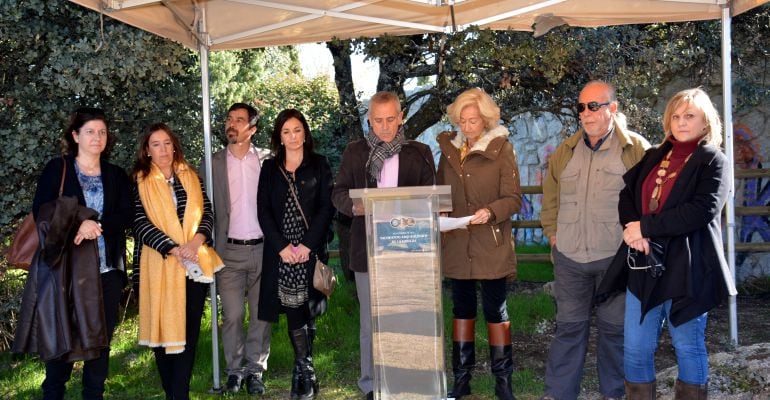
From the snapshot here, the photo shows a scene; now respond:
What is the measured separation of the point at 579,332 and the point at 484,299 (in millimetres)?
597

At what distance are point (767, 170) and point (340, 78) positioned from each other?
545cm

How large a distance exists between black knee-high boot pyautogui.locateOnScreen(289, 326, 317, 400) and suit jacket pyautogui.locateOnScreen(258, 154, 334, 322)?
7.5 inches

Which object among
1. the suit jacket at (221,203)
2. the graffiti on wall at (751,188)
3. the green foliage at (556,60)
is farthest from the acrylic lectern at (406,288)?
the graffiti on wall at (751,188)

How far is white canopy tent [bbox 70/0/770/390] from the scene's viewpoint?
546 centimetres

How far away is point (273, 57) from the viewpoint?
1455 cm

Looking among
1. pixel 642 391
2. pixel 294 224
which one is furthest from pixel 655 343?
pixel 294 224

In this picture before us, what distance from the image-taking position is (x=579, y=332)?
15.1 feet

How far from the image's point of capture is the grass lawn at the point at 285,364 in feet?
18.4

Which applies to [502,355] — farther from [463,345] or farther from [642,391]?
[642,391]

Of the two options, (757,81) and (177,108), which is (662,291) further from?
(757,81)

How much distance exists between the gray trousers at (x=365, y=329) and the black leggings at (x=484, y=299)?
551mm

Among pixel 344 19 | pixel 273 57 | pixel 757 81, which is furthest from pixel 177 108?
pixel 273 57

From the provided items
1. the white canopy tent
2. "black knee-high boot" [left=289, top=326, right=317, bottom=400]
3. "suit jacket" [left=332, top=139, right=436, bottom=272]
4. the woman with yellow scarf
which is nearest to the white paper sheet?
"suit jacket" [left=332, top=139, right=436, bottom=272]

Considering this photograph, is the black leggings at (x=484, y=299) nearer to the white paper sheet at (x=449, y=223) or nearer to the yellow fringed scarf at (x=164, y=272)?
the white paper sheet at (x=449, y=223)
